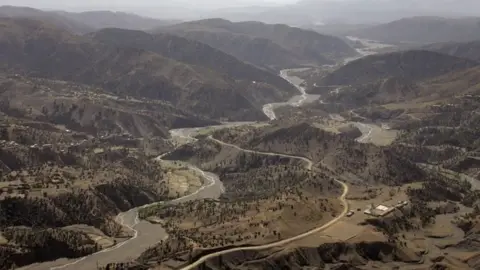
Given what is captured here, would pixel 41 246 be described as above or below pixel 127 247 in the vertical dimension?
above

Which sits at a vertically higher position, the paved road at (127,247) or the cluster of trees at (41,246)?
the cluster of trees at (41,246)

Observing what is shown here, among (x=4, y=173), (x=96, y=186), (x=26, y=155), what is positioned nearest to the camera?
(x=96, y=186)

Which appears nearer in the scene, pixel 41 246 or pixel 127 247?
pixel 41 246

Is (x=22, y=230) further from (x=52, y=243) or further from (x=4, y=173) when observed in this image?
(x=4, y=173)

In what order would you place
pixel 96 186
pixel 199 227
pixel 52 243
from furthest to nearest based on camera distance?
pixel 96 186
pixel 199 227
pixel 52 243

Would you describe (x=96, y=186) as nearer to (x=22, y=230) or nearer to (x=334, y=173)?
(x=22, y=230)

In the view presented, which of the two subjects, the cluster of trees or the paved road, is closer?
the cluster of trees

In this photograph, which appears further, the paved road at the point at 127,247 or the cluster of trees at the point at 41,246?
the paved road at the point at 127,247

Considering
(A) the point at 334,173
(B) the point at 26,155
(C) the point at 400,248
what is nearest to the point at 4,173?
(B) the point at 26,155

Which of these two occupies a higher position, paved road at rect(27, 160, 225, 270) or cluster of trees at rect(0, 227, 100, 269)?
cluster of trees at rect(0, 227, 100, 269)

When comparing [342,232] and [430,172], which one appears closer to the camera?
[342,232]
